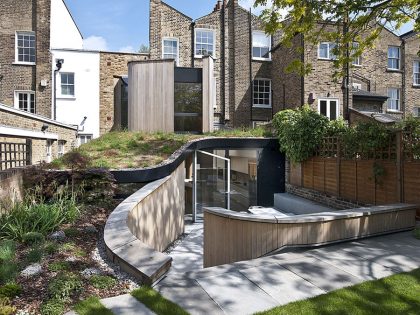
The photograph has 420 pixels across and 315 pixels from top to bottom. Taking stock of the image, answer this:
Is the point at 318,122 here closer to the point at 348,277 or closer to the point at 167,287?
the point at 348,277

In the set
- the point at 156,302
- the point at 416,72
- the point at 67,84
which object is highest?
the point at 416,72

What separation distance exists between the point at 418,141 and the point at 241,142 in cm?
718

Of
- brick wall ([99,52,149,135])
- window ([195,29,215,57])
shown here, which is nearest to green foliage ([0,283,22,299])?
brick wall ([99,52,149,135])

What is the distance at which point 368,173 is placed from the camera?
9.39 metres

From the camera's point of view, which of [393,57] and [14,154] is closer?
[14,154]

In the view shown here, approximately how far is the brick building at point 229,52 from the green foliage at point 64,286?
18.8 metres

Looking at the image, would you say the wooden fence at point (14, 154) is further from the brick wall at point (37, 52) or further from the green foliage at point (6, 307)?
the brick wall at point (37, 52)

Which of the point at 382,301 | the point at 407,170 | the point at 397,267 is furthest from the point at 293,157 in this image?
the point at 382,301

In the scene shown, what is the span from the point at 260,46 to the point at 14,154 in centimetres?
1765

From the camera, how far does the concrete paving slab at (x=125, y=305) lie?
9.86ft

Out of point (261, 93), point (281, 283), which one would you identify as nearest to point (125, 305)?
point (281, 283)

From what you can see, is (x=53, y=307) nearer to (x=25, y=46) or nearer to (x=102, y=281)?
(x=102, y=281)

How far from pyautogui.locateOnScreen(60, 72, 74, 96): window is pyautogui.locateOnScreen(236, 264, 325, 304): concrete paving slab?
18.7 m

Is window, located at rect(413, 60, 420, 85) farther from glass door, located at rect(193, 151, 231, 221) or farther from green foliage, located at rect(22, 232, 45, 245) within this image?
green foliage, located at rect(22, 232, 45, 245)
